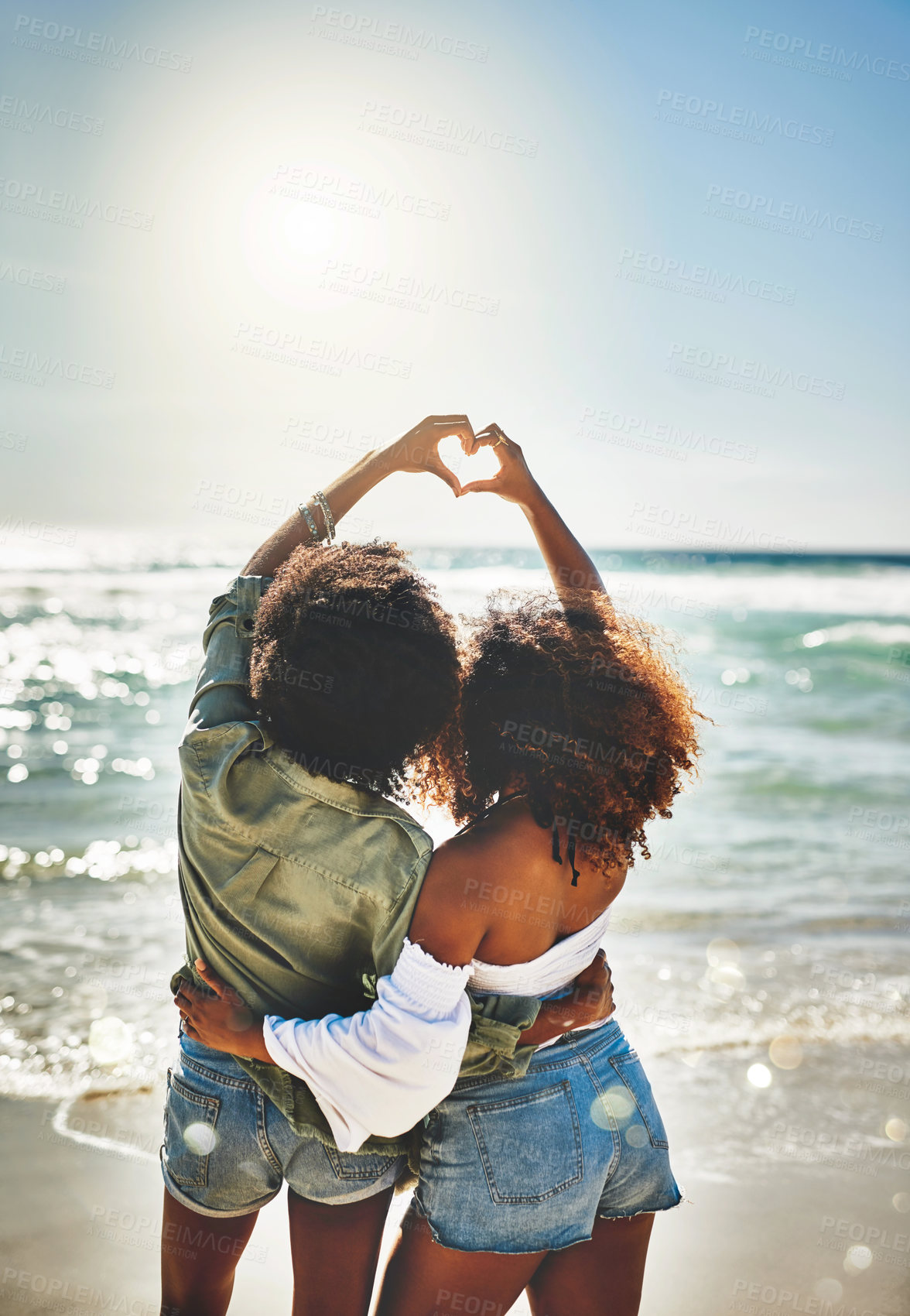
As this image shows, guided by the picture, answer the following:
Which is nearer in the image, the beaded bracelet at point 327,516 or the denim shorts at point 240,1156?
the denim shorts at point 240,1156

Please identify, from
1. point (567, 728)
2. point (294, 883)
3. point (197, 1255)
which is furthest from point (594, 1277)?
point (567, 728)

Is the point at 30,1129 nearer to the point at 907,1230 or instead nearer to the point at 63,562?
the point at 907,1230

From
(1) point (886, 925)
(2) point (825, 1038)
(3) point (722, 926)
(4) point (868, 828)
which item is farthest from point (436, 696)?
(4) point (868, 828)

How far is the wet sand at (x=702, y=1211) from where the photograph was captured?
8.96 ft

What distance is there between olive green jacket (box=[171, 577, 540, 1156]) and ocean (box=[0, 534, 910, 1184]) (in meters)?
0.40

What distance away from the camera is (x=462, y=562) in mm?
50594

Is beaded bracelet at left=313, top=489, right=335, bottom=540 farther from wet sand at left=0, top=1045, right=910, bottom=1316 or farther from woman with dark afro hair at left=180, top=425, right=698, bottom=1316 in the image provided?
wet sand at left=0, top=1045, right=910, bottom=1316

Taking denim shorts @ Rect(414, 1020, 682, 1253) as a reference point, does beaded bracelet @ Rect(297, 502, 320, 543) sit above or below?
above

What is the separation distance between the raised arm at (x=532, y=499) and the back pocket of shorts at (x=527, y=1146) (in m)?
1.06

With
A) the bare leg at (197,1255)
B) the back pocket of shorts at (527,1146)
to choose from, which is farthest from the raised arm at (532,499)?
the bare leg at (197,1255)

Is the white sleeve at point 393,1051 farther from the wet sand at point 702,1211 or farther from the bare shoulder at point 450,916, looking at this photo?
the wet sand at point 702,1211

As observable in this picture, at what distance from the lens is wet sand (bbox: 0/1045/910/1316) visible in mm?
2730

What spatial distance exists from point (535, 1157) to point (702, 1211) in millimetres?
1960

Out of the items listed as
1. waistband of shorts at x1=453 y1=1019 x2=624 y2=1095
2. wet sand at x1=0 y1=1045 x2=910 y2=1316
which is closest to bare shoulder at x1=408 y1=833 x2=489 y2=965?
waistband of shorts at x1=453 y1=1019 x2=624 y2=1095
